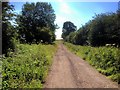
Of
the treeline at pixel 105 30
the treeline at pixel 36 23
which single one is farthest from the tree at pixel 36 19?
the treeline at pixel 105 30

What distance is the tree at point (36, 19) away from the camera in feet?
197

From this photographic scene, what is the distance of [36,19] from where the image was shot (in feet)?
218

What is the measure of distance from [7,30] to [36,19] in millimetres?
48300

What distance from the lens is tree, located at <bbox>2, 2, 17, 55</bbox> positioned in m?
18.1

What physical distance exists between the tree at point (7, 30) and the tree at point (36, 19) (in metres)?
38.4

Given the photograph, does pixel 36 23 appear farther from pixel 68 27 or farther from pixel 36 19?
pixel 68 27

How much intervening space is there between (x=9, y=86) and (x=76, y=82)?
16.6 feet

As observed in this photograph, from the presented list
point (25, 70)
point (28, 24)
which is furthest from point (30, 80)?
point (28, 24)

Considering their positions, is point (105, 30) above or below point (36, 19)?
below

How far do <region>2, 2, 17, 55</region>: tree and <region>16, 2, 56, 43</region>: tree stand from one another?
38358 millimetres

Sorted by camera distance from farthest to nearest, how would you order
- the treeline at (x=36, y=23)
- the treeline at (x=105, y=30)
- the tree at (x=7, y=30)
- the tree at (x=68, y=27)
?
the tree at (x=68, y=27) < the treeline at (x=36, y=23) < the treeline at (x=105, y=30) < the tree at (x=7, y=30)

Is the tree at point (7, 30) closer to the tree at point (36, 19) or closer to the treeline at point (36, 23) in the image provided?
the treeline at point (36, 23)

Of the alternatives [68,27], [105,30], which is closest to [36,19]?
[105,30]

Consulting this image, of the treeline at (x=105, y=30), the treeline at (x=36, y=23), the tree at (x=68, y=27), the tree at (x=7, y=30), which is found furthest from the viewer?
the tree at (x=68, y=27)
